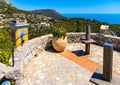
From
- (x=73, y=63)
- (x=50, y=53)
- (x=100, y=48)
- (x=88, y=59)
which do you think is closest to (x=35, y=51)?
(x=50, y=53)

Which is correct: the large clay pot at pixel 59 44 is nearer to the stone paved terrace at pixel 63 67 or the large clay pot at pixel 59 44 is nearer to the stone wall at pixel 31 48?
the stone paved terrace at pixel 63 67

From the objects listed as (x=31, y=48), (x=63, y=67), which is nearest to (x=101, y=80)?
(x=63, y=67)

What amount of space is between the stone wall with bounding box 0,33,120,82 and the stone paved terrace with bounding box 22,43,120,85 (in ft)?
1.03

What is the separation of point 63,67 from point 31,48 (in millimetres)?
1797

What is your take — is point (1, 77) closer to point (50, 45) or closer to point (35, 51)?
point (35, 51)

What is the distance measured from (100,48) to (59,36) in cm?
235

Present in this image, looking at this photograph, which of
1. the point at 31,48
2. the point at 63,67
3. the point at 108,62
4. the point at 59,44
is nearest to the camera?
the point at 108,62

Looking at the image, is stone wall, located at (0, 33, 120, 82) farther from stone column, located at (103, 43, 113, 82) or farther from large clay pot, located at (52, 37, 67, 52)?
stone column, located at (103, 43, 113, 82)

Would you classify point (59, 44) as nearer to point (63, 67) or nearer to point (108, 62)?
point (63, 67)

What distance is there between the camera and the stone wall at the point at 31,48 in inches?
179

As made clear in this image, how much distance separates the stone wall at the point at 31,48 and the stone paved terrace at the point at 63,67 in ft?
1.03

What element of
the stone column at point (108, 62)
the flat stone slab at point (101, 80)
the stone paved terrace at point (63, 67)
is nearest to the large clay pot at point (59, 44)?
the stone paved terrace at point (63, 67)

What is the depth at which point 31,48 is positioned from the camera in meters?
7.71

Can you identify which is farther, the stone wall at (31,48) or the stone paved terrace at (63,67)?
the stone paved terrace at (63,67)
